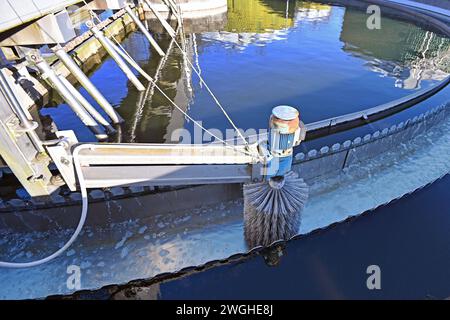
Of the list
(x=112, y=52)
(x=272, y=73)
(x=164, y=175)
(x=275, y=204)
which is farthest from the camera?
(x=272, y=73)

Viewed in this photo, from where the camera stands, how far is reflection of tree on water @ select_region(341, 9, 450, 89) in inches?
525

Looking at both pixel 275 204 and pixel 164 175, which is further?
pixel 164 175

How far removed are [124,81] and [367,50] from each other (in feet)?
45.4

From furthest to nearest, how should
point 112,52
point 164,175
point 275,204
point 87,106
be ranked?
point 112,52 → point 87,106 → point 164,175 → point 275,204

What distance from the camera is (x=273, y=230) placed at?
4852 mm

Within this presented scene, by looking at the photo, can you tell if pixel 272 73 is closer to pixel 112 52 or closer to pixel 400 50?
pixel 112 52

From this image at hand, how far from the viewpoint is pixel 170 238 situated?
Answer: 6082mm

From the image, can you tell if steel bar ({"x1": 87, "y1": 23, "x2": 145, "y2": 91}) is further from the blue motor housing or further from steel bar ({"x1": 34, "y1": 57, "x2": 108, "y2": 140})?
the blue motor housing

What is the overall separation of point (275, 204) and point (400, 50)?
679 inches

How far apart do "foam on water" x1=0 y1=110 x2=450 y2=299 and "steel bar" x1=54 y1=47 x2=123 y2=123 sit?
14.1 feet

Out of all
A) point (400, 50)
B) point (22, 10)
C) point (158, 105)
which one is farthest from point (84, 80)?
point (400, 50)

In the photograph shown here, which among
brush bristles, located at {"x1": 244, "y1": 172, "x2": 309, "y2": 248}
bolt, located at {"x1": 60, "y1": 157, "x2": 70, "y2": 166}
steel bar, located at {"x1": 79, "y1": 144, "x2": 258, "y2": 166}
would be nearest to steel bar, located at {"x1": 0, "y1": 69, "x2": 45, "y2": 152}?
bolt, located at {"x1": 60, "y1": 157, "x2": 70, "y2": 166}

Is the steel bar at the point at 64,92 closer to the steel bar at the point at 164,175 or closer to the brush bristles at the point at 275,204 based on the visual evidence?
the steel bar at the point at 164,175

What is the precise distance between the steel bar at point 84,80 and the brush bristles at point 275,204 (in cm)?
622
